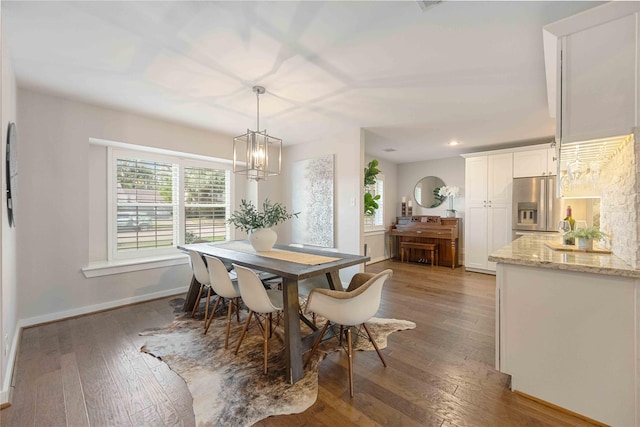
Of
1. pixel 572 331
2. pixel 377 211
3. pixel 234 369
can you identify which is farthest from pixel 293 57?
pixel 377 211

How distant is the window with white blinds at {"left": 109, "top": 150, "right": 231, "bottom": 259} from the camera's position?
11.4 feet

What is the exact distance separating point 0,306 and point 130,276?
1.76 m

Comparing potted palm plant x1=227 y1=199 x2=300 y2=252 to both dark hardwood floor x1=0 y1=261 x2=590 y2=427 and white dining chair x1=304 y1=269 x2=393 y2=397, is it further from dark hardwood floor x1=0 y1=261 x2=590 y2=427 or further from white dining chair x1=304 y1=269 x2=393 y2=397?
dark hardwood floor x1=0 y1=261 x2=590 y2=427

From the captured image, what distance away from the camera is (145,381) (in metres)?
1.85

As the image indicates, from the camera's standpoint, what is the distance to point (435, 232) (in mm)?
5488

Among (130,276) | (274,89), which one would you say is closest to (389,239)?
(274,89)

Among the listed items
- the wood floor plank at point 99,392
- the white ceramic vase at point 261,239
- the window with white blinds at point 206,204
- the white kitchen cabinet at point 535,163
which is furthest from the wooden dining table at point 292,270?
the white kitchen cabinet at point 535,163

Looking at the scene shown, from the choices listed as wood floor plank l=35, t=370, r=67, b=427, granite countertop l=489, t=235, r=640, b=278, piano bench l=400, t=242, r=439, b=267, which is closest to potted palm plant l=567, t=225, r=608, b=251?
granite countertop l=489, t=235, r=640, b=278

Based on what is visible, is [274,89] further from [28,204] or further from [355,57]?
[28,204]

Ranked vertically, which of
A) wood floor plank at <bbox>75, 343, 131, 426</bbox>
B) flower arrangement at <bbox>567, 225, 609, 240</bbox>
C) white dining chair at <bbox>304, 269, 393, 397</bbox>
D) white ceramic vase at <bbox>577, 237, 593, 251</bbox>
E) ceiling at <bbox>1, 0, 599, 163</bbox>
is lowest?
wood floor plank at <bbox>75, 343, 131, 426</bbox>

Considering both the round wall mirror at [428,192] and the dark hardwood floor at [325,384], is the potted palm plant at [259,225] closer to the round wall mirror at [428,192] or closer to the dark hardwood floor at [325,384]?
the dark hardwood floor at [325,384]

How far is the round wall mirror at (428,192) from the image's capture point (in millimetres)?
6117

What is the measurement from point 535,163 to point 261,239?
4.62m

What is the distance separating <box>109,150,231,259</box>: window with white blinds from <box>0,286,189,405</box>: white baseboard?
1.91 feet
